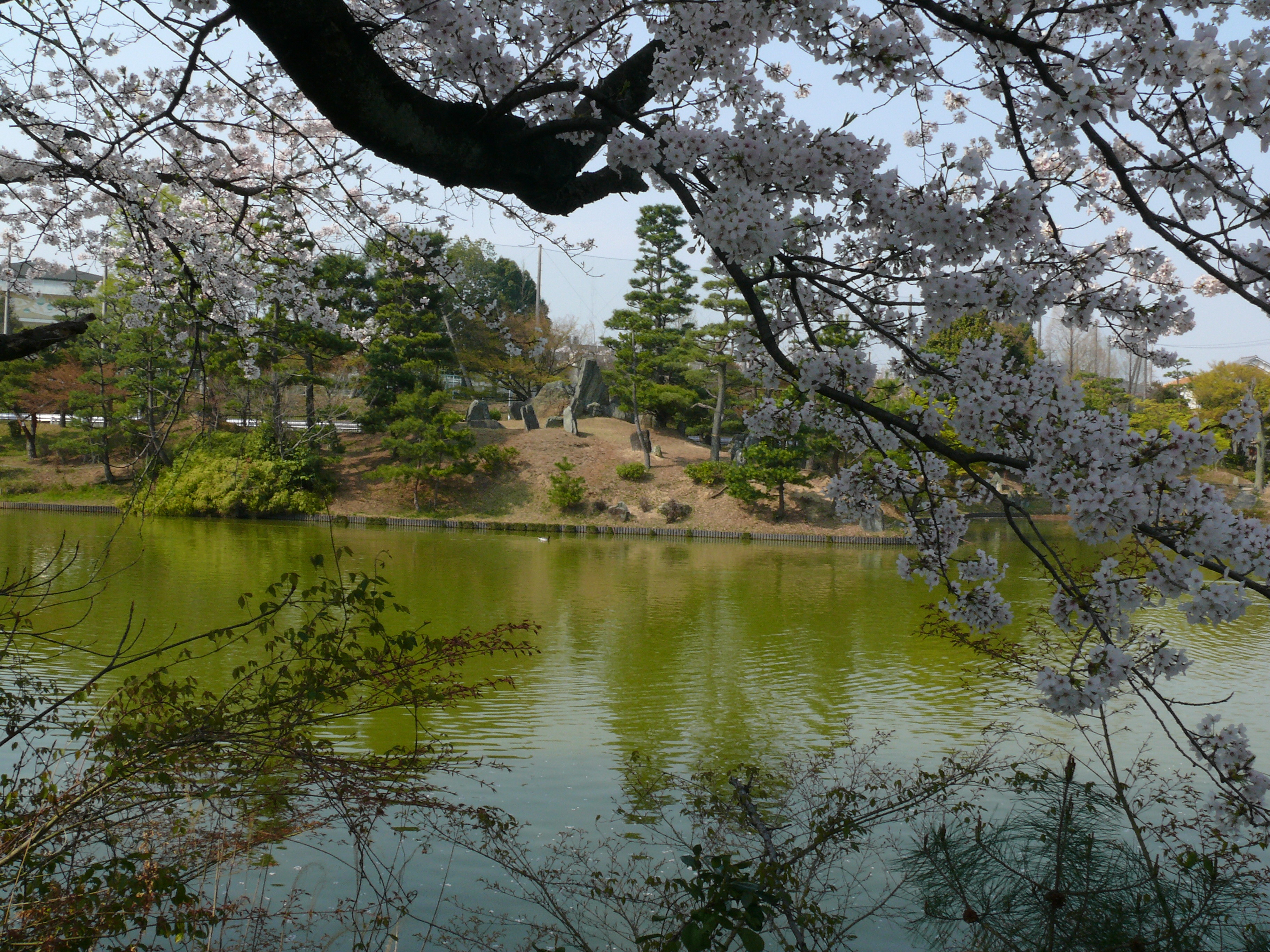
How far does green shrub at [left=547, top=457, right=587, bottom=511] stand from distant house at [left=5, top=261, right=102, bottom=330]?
8402 millimetres

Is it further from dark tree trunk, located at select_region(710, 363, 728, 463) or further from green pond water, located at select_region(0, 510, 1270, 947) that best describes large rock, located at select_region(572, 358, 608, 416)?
green pond water, located at select_region(0, 510, 1270, 947)

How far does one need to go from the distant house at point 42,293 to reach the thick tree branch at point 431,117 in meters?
2.35

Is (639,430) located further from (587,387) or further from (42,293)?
(42,293)

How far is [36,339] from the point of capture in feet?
6.12

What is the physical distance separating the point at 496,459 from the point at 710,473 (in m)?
4.32

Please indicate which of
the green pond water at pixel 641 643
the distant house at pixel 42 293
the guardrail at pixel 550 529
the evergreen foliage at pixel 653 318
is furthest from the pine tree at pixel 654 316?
the distant house at pixel 42 293

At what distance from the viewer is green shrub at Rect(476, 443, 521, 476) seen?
57.2ft

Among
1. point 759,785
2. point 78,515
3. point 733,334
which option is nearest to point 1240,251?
point 733,334

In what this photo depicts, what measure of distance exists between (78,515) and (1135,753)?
49.9ft

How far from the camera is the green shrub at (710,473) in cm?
1714

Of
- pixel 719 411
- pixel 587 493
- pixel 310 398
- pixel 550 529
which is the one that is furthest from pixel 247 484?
pixel 719 411

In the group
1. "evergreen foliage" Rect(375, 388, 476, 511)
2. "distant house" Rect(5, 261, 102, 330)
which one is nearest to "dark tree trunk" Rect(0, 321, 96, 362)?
"distant house" Rect(5, 261, 102, 330)

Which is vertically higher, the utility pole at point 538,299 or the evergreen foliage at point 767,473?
the utility pole at point 538,299

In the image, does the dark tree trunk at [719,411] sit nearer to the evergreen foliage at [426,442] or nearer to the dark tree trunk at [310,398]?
the evergreen foliage at [426,442]
